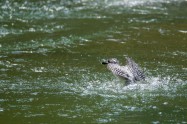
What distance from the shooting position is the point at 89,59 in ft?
40.8

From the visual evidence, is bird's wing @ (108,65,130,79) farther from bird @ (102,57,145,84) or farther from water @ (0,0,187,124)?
water @ (0,0,187,124)

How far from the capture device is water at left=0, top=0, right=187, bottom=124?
869 centimetres

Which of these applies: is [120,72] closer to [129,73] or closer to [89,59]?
[129,73]

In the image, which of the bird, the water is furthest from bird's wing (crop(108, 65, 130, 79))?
the water

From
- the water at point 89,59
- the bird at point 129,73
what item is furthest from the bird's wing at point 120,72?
the water at point 89,59

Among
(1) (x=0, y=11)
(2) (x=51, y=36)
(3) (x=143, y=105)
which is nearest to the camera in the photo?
(3) (x=143, y=105)

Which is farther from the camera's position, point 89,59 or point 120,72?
point 89,59

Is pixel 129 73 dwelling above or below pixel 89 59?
above

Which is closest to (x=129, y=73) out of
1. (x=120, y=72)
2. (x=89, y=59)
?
(x=120, y=72)

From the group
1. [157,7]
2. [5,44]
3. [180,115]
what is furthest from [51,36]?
[180,115]

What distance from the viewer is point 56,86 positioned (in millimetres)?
10133

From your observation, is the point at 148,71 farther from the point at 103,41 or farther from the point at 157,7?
the point at 157,7

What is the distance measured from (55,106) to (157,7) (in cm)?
1114

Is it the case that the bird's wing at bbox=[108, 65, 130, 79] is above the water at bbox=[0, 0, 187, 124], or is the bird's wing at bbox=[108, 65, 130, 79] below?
above
